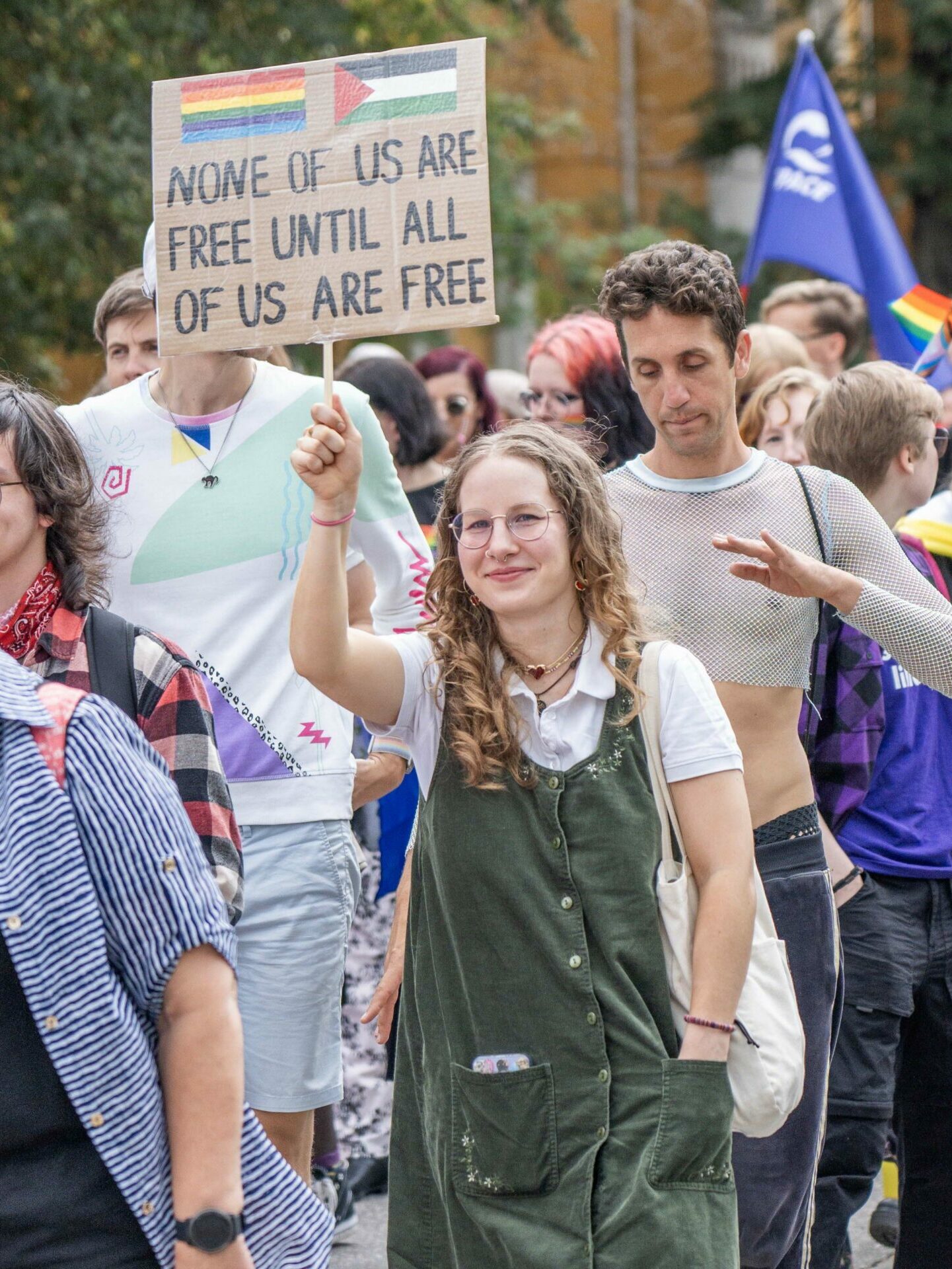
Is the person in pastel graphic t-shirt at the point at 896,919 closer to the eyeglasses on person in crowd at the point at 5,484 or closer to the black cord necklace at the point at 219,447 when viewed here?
the black cord necklace at the point at 219,447

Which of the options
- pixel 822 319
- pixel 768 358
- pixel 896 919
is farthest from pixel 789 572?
pixel 822 319

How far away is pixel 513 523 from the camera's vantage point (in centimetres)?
302

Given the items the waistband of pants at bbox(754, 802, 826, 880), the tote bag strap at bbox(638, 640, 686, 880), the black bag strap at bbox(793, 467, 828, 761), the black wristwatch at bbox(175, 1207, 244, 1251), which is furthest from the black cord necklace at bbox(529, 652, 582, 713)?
the black wristwatch at bbox(175, 1207, 244, 1251)

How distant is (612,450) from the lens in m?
5.10

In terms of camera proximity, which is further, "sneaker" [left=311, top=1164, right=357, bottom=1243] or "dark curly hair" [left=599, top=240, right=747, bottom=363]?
"sneaker" [left=311, top=1164, right=357, bottom=1243]

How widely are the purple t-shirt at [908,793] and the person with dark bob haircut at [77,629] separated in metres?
1.78

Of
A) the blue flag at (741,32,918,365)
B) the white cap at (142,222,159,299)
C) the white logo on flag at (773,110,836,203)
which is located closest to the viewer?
the white cap at (142,222,159,299)

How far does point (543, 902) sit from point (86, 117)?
10332mm

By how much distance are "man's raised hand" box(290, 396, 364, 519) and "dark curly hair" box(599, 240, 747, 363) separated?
0.95m

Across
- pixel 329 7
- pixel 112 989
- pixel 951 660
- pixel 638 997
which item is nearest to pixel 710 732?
pixel 638 997

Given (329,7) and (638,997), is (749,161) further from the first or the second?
(638,997)

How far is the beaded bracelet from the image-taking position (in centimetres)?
281

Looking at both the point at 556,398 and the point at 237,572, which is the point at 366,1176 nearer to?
the point at 556,398

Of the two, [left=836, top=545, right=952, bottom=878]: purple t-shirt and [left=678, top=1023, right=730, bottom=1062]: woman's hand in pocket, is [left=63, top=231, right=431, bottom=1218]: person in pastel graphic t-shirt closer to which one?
[left=678, top=1023, right=730, bottom=1062]: woman's hand in pocket
